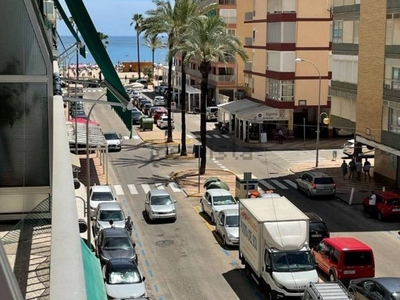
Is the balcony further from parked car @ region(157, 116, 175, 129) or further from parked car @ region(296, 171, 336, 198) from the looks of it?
parked car @ region(296, 171, 336, 198)

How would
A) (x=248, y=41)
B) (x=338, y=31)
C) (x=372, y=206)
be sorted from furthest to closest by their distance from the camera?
(x=248, y=41), (x=338, y=31), (x=372, y=206)

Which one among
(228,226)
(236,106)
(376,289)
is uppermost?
(236,106)

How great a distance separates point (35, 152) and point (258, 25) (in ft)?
185

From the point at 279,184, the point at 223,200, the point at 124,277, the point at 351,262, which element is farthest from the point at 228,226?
the point at 279,184

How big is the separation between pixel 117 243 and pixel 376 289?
9.83m

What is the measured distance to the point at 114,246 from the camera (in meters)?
24.2

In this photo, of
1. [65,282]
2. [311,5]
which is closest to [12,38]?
[65,282]

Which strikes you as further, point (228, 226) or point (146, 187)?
point (146, 187)

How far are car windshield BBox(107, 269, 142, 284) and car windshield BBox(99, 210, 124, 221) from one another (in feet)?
27.0

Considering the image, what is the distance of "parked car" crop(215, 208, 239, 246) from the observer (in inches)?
1070

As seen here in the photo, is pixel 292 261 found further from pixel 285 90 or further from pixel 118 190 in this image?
pixel 285 90

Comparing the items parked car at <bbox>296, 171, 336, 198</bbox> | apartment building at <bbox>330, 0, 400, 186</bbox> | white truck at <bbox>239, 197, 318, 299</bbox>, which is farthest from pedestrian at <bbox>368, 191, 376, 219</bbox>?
white truck at <bbox>239, 197, 318, 299</bbox>

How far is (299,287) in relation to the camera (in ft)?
65.6

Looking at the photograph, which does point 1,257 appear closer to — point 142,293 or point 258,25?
point 142,293
